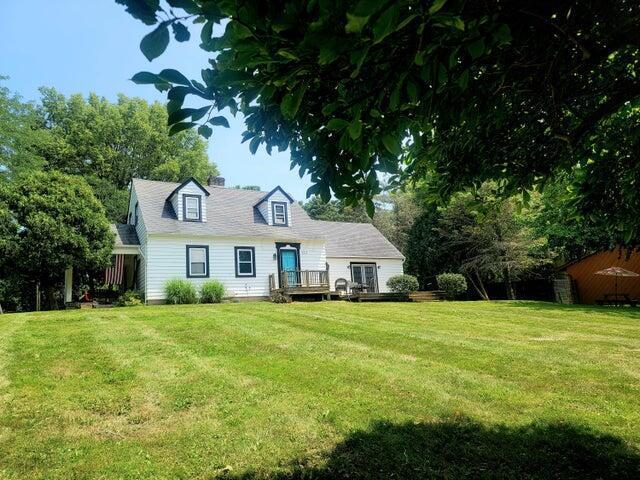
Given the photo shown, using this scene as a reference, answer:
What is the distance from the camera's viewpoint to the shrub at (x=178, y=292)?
18.2 metres

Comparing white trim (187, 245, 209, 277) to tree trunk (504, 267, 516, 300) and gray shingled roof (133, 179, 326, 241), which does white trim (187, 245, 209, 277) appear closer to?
gray shingled roof (133, 179, 326, 241)

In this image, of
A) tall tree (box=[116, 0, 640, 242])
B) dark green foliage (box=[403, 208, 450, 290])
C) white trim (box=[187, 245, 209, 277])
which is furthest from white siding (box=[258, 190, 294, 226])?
tall tree (box=[116, 0, 640, 242])

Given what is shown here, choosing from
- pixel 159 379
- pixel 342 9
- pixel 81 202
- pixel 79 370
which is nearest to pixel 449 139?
pixel 342 9

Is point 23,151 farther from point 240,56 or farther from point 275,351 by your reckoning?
point 240,56

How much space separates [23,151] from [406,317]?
24.1 meters

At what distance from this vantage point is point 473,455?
3.41m

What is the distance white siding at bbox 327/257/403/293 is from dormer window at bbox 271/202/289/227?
396 cm

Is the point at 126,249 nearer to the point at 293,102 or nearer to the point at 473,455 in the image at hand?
the point at 473,455

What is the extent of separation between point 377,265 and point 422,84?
25.2 meters

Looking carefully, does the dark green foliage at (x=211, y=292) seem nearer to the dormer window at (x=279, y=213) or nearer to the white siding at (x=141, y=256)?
the white siding at (x=141, y=256)

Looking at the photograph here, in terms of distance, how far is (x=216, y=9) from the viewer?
1500 millimetres

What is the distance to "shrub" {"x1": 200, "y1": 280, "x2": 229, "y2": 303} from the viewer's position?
18891 millimetres

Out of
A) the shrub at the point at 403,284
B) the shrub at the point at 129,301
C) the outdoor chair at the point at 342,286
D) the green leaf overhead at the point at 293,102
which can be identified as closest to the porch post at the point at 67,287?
the shrub at the point at 129,301

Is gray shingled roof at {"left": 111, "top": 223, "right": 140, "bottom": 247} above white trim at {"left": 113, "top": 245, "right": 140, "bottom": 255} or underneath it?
above
